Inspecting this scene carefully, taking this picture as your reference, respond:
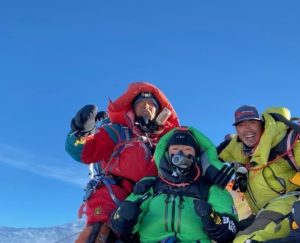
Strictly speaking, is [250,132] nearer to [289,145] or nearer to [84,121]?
[289,145]

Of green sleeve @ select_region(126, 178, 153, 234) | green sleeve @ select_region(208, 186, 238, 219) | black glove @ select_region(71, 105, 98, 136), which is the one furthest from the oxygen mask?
black glove @ select_region(71, 105, 98, 136)

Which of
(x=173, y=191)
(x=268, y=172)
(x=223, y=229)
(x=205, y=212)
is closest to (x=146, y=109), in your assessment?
(x=173, y=191)

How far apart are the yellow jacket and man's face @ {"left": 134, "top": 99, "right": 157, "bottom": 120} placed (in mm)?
1982

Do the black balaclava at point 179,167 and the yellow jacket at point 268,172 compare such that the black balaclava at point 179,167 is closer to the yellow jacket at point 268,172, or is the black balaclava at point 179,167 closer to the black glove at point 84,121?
the yellow jacket at point 268,172

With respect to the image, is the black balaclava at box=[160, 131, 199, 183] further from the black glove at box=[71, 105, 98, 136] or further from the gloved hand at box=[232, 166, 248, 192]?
the black glove at box=[71, 105, 98, 136]

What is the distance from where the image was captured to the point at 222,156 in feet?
27.2

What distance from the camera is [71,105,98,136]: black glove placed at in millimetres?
7630

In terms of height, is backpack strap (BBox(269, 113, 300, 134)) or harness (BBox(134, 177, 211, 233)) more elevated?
backpack strap (BBox(269, 113, 300, 134))

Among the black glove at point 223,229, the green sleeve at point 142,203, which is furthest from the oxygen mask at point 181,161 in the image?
the black glove at point 223,229

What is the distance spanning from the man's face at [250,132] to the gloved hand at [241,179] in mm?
474

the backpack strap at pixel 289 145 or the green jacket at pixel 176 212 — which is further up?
the backpack strap at pixel 289 145

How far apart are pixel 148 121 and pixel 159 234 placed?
7.41 ft

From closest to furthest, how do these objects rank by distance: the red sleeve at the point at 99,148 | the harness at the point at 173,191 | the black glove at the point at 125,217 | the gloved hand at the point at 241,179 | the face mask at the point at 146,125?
the black glove at the point at 125,217 → the harness at the point at 173,191 → the gloved hand at the point at 241,179 → the red sleeve at the point at 99,148 → the face mask at the point at 146,125

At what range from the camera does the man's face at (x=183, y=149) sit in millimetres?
7238
